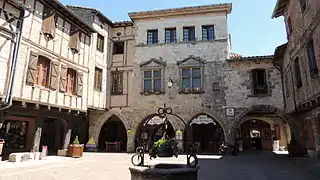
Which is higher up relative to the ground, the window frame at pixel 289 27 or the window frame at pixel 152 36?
the window frame at pixel 152 36

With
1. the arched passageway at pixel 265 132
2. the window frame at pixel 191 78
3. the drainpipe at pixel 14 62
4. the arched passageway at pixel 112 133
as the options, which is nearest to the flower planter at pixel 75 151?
the drainpipe at pixel 14 62

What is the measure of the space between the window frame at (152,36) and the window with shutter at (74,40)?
4894mm

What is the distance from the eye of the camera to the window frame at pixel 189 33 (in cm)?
1575

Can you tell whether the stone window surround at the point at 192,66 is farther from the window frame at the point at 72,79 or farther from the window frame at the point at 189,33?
the window frame at the point at 72,79

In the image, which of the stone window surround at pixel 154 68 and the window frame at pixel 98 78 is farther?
the stone window surround at pixel 154 68

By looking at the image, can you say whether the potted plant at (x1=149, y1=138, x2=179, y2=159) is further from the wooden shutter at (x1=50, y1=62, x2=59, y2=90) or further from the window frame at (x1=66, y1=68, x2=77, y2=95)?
the window frame at (x1=66, y1=68, x2=77, y2=95)

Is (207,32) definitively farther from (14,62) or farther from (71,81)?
(14,62)

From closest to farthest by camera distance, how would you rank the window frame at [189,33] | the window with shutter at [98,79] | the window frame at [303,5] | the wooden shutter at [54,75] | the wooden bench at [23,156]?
the window frame at [303,5]
the wooden bench at [23,156]
the wooden shutter at [54,75]
the window with shutter at [98,79]
the window frame at [189,33]

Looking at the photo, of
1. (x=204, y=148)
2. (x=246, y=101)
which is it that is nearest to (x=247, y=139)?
(x=204, y=148)

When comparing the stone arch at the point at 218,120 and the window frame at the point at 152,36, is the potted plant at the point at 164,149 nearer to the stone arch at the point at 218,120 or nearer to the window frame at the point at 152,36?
the stone arch at the point at 218,120

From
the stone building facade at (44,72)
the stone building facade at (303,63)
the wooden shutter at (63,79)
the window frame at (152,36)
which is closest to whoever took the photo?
the stone building facade at (303,63)

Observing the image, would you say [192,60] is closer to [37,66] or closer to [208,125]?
[208,125]

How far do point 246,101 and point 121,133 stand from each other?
9317 mm

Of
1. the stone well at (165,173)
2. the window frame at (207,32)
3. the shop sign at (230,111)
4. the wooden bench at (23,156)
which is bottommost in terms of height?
the wooden bench at (23,156)
